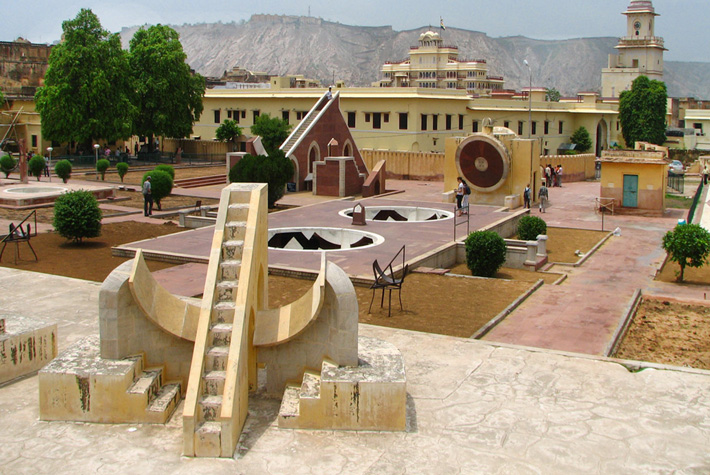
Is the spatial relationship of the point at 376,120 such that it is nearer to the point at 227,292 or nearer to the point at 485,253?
the point at 485,253

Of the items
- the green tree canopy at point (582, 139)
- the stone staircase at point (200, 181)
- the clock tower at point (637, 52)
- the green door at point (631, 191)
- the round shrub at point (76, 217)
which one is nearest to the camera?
the round shrub at point (76, 217)

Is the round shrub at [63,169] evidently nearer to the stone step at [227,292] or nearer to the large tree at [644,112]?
the stone step at [227,292]

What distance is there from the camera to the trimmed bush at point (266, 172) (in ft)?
87.8

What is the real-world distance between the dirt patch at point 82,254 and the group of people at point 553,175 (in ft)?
68.0

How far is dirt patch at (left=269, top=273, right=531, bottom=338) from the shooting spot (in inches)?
499

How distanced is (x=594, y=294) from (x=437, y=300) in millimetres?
3548

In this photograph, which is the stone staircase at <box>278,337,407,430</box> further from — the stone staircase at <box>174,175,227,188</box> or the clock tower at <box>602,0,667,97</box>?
the clock tower at <box>602,0,667,97</box>

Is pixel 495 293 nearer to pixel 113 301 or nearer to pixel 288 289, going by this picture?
pixel 288 289

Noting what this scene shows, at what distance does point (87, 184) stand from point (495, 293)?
21.3 meters

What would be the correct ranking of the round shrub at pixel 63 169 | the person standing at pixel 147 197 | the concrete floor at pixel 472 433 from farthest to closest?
1. the round shrub at pixel 63 169
2. the person standing at pixel 147 197
3. the concrete floor at pixel 472 433

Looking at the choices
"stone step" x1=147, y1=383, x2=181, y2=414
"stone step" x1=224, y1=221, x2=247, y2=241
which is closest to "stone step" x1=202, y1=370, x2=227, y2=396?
"stone step" x1=147, y1=383, x2=181, y2=414

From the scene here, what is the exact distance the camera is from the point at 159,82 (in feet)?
142

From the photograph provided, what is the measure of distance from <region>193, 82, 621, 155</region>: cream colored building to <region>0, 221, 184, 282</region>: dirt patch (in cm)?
2537

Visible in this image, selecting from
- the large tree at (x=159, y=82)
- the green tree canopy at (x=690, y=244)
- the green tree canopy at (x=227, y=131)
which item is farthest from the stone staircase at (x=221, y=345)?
the green tree canopy at (x=227, y=131)
